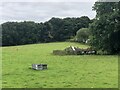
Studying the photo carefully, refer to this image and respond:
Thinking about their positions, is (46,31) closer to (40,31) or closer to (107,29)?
(40,31)

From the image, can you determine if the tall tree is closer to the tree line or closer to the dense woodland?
the dense woodland

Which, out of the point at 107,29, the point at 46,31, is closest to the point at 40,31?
the point at 46,31

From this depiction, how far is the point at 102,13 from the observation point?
147 feet

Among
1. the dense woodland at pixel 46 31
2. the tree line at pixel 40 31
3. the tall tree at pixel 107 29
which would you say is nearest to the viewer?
the tall tree at pixel 107 29

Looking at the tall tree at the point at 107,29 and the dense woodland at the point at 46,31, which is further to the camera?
the dense woodland at the point at 46,31

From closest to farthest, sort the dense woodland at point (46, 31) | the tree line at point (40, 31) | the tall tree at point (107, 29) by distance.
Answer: the tall tree at point (107, 29) → the dense woodland at point (46, 31) → the tree line at point (40, 31)

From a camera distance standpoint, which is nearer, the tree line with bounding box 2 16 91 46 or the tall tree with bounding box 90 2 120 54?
the tall tree with bounding box 90 2 120 54

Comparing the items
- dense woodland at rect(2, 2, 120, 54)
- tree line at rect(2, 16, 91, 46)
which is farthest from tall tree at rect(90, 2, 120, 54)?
tree line at rect(2, 16, 91, 46)

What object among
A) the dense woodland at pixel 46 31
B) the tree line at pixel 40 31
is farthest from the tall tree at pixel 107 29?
the tree line at pixel 40 31

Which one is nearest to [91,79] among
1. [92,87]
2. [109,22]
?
[92,87]

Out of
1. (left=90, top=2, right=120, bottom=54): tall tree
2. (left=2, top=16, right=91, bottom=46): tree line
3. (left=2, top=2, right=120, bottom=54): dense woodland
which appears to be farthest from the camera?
(left=2, top=16, right=91, bottom=46): tree line

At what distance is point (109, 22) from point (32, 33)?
173ft

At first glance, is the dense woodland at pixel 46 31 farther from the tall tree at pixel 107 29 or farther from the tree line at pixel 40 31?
the tall tree at pixel 107 29

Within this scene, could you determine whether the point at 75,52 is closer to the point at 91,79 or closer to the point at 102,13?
the point at 102,13
